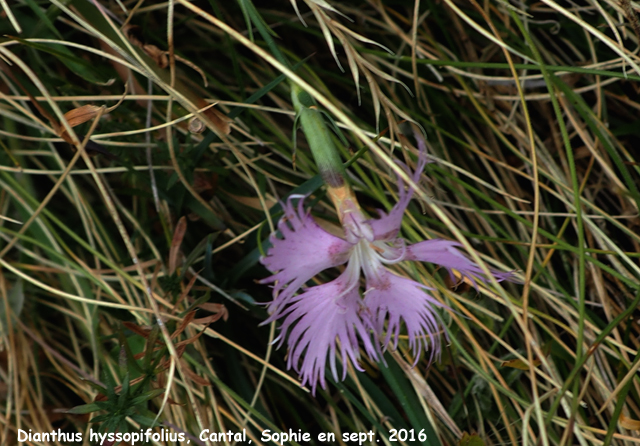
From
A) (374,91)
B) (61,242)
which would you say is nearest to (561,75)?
(374,91)

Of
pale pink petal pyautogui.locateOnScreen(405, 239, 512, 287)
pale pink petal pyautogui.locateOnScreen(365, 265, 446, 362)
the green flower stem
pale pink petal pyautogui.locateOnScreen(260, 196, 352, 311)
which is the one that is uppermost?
the green flower stem

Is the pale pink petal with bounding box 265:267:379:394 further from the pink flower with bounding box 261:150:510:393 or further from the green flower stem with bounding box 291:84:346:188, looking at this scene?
the green flower stem with bounding box 291:84:346:188

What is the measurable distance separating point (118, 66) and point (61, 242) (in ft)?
1.02

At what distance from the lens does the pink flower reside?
556 mm

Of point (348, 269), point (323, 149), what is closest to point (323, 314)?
point (348, 269)

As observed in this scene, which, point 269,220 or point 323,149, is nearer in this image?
point 323,149

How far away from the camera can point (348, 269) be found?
0.59 m

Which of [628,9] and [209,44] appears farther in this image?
[209,44]

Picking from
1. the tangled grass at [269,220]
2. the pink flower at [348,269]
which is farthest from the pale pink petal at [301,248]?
the tangled grass at [269,220]

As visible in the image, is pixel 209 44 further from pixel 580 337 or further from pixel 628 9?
pixel 580 337

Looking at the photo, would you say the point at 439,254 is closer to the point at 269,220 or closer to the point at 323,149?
the point at 323,149

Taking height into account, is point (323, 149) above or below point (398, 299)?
above

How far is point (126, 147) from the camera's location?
2.74 ft

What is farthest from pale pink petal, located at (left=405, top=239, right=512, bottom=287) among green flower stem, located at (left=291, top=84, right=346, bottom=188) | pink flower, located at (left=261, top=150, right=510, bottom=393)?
green flower stem, located at (left=291, top=84, right=346, bottom=188)
